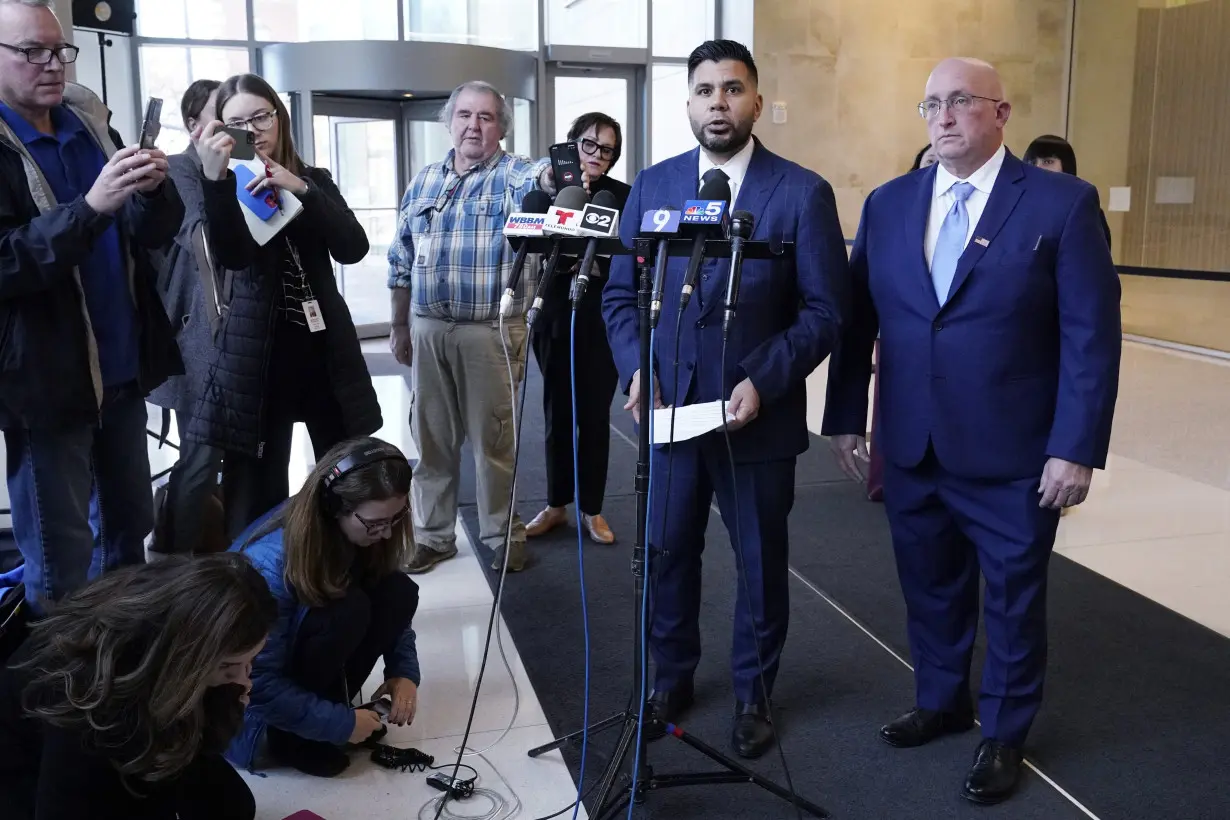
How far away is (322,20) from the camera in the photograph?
29.2 feet

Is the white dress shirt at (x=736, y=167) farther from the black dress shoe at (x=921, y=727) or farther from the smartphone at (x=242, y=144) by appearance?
the black dress shoe at (x=921, y=727)

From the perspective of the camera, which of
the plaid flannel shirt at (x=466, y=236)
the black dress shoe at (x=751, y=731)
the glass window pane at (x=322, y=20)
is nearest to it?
the black dress shoe at (x=751, y=731)

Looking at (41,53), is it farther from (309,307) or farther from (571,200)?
(571,200)

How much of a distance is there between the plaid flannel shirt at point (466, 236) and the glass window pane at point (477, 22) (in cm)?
599

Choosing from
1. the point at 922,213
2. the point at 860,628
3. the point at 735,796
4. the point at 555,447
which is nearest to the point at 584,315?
the point at 555,447

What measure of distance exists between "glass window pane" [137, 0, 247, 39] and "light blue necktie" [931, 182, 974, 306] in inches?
304

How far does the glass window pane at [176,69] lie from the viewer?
8555 mm

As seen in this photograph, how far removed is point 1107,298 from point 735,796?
129 centimetres

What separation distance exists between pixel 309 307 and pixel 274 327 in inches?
4.3

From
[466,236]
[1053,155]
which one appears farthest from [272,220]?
[1053,155]

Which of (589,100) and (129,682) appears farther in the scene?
(589,100)

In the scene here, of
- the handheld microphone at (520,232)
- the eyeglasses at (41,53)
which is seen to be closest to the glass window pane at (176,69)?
the eyeglasses at (41,53)

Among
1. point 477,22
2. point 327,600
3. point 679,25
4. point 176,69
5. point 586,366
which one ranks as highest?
point 679,25

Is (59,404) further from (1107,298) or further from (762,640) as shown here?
(1107,298)
